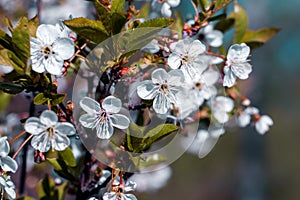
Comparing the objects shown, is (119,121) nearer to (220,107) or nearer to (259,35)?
(220,107)

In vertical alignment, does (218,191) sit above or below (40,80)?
below

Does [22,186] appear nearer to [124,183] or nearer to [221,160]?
[124,183]

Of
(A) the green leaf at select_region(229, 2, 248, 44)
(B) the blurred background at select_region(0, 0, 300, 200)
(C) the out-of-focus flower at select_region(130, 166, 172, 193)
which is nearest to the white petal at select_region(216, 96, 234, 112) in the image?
(A) the green leaf at select_region(229, 2, 248, 44)

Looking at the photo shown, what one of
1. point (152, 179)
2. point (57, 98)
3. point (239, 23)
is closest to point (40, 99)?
point (57, 98)

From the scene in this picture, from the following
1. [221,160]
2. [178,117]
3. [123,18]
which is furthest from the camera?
[221,160]

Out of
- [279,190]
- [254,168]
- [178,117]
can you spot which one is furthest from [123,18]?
[279,190]

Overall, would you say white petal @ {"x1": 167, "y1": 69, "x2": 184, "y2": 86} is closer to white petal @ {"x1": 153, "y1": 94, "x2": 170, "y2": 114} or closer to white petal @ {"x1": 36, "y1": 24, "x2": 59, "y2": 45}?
white petal @ {"x1": 153, "y1": 94, "x2": 170, "y2": 114}
